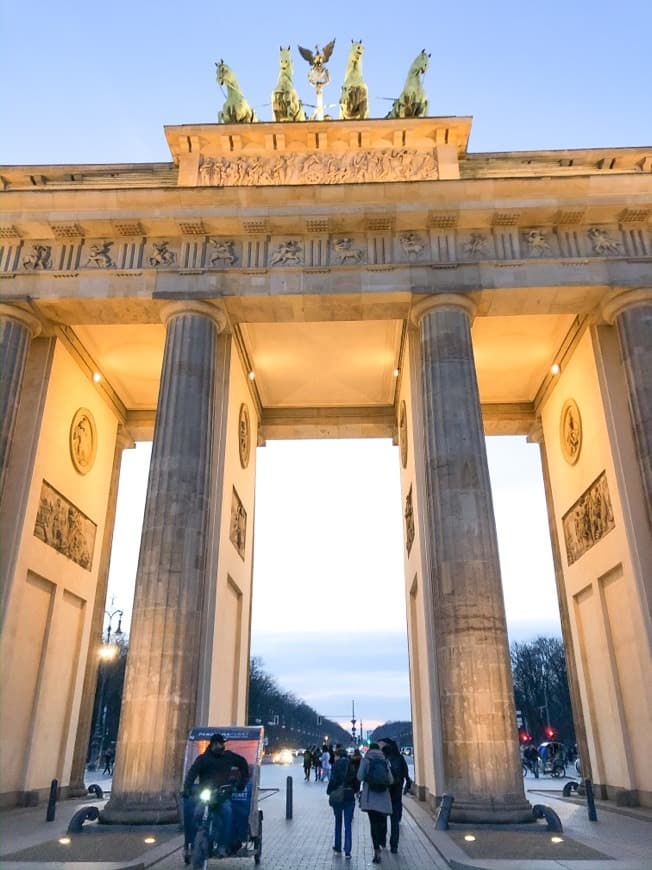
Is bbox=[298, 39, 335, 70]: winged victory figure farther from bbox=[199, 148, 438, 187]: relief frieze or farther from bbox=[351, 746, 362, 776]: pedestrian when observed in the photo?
bbox=[351, 746, 362, 776]: pedestrian

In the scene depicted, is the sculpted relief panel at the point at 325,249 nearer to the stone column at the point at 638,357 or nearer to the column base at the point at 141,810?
the stone column at the point at 638,357

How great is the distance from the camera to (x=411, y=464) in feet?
63.8

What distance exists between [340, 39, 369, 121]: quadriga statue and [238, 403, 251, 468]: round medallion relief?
10.3 metres

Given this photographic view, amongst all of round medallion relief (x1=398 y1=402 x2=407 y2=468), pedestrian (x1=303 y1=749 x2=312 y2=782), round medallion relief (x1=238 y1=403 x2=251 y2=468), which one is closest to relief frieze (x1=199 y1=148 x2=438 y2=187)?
round medallion relief (x1=238 y1=403 x2=251 y2=468)

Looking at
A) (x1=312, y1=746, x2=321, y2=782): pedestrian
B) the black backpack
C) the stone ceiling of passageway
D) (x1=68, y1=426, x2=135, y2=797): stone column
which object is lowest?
(x1=312, y1=746, x2=321, y2=782): pedestrian

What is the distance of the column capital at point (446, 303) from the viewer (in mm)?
17078

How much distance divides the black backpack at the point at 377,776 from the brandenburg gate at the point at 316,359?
370 centimetres

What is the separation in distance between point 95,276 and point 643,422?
14.7 metres

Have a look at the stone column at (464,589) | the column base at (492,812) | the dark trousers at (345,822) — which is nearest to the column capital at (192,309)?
the stone column at (464,589)

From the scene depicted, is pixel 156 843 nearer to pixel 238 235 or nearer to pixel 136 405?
pixel 238 235

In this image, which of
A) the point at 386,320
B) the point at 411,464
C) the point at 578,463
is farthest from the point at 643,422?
the point at 386,320

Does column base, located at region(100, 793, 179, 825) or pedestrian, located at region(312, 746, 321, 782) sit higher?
column base, located at region(100, 793, 179, 825)

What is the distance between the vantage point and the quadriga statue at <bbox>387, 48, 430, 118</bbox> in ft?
68.3

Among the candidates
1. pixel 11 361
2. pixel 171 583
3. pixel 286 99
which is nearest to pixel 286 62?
pixel 286 99
